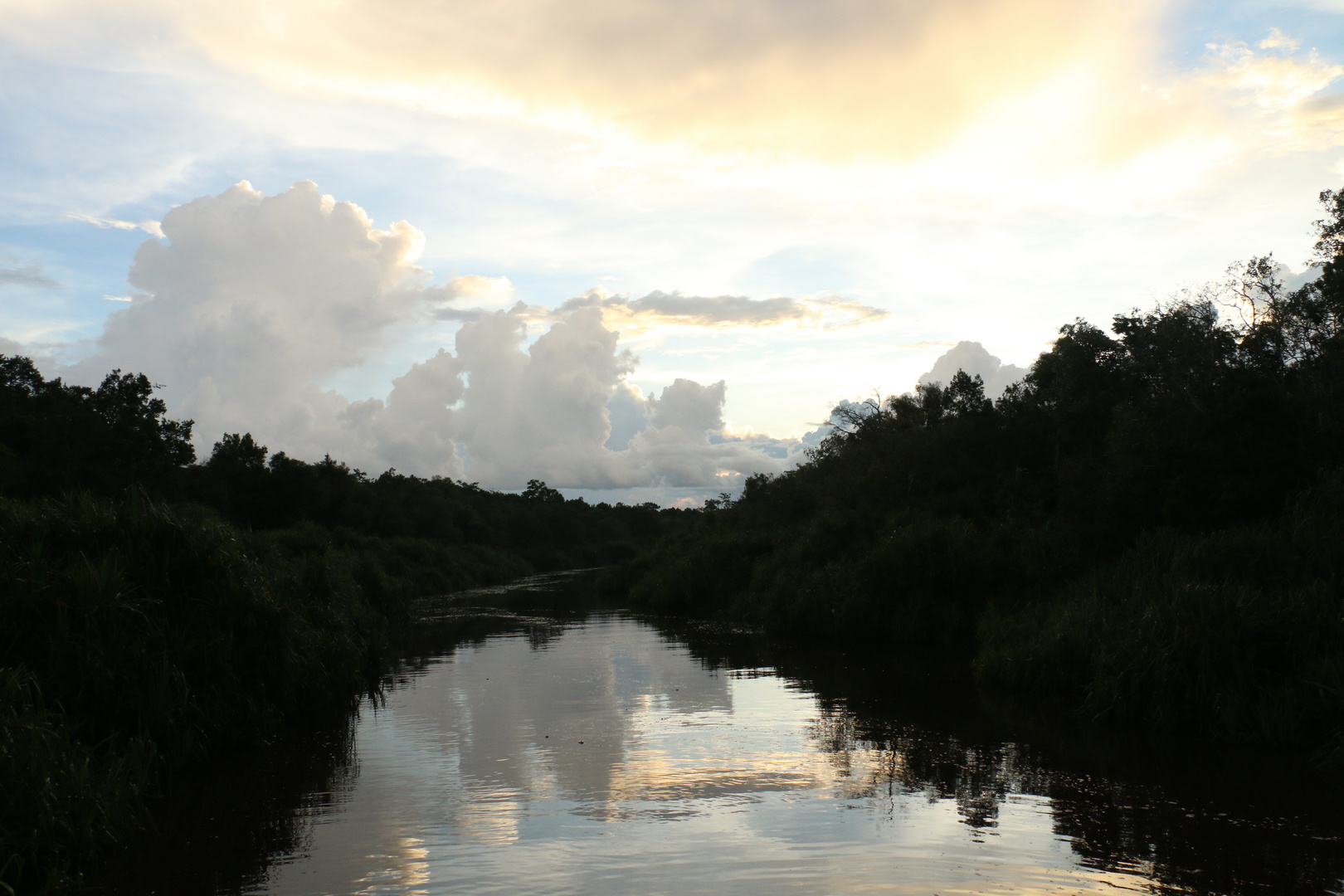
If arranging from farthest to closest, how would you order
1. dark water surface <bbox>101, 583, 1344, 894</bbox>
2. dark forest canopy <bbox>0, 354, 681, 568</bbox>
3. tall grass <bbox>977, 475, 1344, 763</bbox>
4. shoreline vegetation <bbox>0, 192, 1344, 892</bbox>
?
dark forest canopy <bbox>0, 354, 681, 568</bbox>
tall grass <bbox>977, 475, 1344, 763</bbox>
shoreline vegetation <bbox>0, 192, 1344, 892</bbox>
dark water surface <bbox>101, 583, 1344, 894</bbox>

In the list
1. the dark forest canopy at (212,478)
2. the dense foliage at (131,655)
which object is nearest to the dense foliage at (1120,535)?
the dense foliage at (131,655)

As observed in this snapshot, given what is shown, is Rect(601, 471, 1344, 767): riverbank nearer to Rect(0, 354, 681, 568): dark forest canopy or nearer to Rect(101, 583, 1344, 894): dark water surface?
Rect(101, 583, 1344, 894): dark water surface

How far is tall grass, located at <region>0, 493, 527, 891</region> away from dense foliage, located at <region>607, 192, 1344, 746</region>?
36.5ft

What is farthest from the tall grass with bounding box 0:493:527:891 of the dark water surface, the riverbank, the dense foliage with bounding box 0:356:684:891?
the riverbank

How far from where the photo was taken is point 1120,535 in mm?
19125

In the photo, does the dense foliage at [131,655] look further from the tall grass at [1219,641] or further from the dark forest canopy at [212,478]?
the tall grass at [1219,641]

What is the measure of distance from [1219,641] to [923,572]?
10083 mm

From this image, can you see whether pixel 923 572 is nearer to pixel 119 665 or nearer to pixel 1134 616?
pixel 1134 616

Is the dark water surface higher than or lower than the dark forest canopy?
lower

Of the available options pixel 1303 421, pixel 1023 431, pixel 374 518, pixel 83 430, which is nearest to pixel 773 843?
pixel 1303 421

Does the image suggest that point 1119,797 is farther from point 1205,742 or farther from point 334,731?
point 334,731

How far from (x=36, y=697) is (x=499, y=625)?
2182 centimetres

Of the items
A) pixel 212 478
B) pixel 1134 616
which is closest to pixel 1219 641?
pixel 1134 616

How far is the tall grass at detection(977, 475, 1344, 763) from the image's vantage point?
1071 cm
